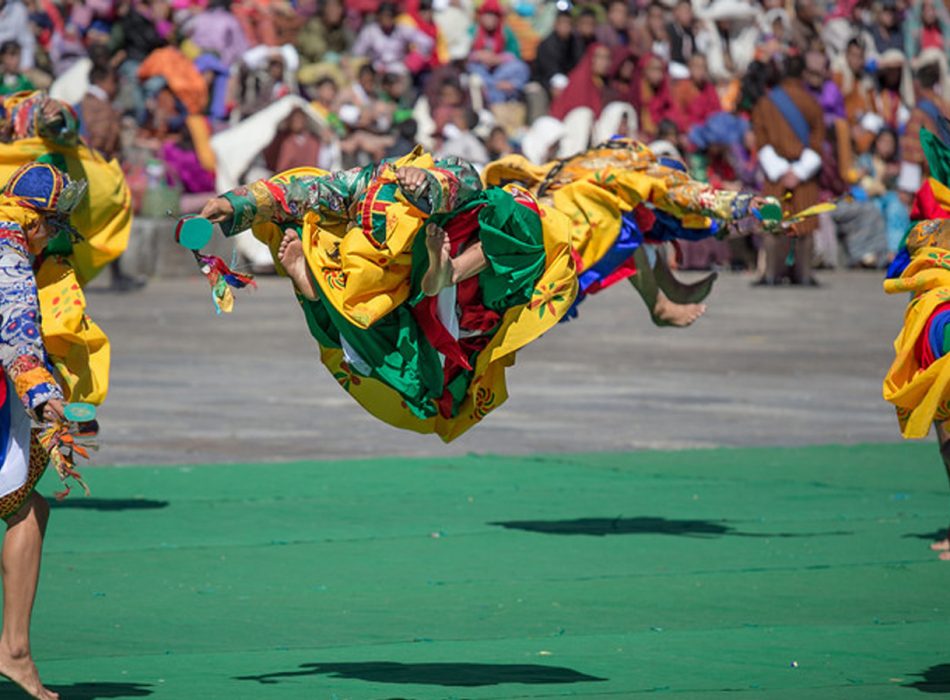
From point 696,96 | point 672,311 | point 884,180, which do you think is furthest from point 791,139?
point 672,311

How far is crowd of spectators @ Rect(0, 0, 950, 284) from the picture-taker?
22.1m

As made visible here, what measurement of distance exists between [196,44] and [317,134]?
7.53ft

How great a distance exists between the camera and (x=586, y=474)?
11688 mm

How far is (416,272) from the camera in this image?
714 centimetres

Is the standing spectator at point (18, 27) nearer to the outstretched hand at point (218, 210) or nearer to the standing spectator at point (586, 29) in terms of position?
the standing spectator at point (586, 29)

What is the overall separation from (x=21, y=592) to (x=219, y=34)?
58.4 feet

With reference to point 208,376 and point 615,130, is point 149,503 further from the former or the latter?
point 615,130

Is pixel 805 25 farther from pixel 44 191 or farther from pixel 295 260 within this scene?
pixel 44 191

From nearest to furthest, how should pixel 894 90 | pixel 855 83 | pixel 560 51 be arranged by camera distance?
1. pixel 560 51
2. pixel 855 83
3. pixel 894 90

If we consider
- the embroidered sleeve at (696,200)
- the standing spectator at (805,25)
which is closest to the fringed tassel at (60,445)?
the embroidered sleeve at (696,200)

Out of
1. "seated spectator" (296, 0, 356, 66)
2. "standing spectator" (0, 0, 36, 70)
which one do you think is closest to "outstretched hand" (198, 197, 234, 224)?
"standing spectator" (0, 0, 36, 70)

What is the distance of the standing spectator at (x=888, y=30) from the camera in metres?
26.7

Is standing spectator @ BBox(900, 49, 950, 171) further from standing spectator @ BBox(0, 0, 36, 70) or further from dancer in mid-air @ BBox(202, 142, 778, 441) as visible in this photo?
dancer in mid-air @ BBox(202, 142, 778, 441)

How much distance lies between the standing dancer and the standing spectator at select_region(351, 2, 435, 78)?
58.8 ft
